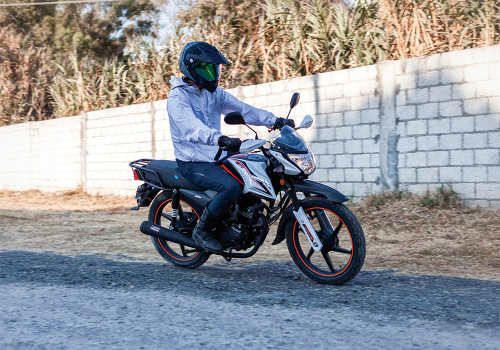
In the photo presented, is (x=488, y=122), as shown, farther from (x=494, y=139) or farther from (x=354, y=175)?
(x=354, y=175)

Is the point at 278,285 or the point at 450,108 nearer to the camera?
the point at 278,285

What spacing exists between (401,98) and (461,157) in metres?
1.28

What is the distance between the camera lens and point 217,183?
464 cm

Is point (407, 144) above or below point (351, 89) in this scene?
below

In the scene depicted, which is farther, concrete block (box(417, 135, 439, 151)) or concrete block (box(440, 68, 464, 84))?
concrete block (box(417, 135, 439, 151))

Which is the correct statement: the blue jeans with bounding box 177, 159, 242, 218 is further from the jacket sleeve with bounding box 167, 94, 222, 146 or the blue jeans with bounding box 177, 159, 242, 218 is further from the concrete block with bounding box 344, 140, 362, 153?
the concrete block with bounding box 344, 140, 362, 153

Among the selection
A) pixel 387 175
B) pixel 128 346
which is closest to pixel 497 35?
pixel 387 175

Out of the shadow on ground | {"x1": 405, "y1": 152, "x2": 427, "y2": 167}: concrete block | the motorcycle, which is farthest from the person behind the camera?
{"x1": 405, "y1": 152, "x2": 427, "y2": 167}: concrete block

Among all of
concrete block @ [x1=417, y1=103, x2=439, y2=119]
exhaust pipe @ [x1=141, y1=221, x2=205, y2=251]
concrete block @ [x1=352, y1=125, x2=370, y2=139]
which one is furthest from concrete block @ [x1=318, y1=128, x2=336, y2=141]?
exhaust pipe @ [x1=141, y1=221, x2=205, y2=251]

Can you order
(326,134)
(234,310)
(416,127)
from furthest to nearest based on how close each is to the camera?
(326,134) → (416,127) → (234,310)

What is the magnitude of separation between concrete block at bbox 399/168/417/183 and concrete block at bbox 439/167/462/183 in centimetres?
39

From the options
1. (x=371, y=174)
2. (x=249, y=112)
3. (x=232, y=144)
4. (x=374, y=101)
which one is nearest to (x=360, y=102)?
(x=374, y=101)

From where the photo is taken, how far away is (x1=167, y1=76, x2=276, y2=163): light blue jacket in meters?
4.53

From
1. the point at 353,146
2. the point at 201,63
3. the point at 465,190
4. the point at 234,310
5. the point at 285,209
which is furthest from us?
the point at 353,146
